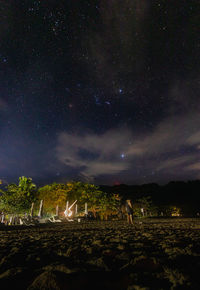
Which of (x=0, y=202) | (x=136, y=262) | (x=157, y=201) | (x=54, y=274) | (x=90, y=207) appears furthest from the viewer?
(x=157, y=201)

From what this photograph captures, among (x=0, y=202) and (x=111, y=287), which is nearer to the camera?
(x=111, y=287)

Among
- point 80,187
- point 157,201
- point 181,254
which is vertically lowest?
point 181,254

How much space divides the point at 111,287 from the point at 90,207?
35410mm

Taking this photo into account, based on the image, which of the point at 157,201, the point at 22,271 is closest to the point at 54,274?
the point at 22,271

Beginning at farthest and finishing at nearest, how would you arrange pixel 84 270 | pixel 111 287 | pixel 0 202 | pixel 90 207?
pixel 90 207 → pixel 0 202 → pixel 84 270 → pixel 111 287

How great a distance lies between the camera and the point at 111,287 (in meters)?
1.39

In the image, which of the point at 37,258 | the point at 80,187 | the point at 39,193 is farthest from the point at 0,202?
the point at 37,258

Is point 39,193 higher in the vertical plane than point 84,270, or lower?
higher

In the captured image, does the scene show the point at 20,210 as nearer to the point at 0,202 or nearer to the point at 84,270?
the point at 0,202

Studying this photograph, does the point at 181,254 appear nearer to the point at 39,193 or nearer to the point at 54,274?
the point at 54,274

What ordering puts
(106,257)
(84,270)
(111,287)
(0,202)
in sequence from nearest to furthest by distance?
(111,287)
(84,270)
(106,257)
(0,202)

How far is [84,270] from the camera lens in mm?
1808

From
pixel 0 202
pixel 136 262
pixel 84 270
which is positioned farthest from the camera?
pixel 0 202

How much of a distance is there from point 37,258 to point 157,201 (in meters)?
53.4
